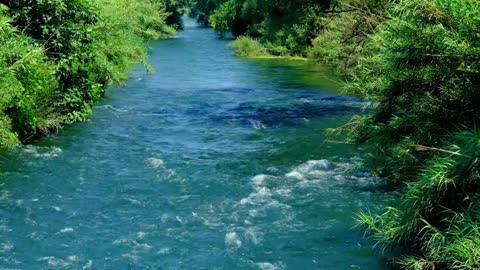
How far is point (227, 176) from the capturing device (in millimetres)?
16047

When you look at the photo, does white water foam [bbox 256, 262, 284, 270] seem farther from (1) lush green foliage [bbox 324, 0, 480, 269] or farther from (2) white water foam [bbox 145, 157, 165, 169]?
(2) white water foam [bbox 145, 157, 165, 169]

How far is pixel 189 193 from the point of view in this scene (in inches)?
576

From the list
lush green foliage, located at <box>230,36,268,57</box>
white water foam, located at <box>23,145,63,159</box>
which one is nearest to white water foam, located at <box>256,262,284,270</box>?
white water foam, located at <box>23,145,63,159</box>

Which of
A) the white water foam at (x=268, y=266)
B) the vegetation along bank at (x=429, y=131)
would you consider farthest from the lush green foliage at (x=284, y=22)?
the white water foam at (x=268, y=266)

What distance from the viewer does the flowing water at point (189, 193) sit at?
1121 centimetres

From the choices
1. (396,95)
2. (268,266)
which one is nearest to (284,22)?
(396,95)

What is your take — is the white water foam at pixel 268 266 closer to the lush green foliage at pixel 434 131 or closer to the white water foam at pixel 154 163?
the lush green foliage at pixel 434 131

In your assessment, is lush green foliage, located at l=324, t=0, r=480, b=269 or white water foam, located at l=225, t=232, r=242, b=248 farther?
white water foam, located at l=225, t=232, r=242, b=248

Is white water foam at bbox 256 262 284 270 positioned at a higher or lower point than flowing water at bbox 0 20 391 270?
higher

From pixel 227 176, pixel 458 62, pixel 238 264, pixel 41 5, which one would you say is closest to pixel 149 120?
pixel 41 5

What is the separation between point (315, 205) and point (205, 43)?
48891mm

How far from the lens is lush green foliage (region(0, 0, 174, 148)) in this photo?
53.2ft

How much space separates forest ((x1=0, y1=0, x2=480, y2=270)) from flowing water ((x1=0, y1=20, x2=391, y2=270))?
0.89 m

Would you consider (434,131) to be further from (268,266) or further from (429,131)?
(268,266)
